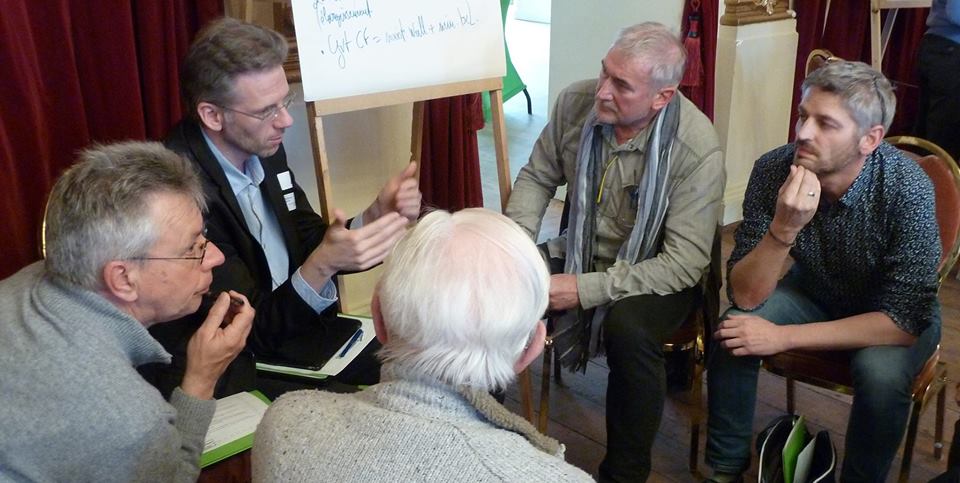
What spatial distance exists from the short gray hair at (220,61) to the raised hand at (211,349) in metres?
0.52

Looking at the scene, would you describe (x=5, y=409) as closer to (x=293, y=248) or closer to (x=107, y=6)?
(x=293, y=248)

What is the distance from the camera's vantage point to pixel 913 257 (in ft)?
5.80

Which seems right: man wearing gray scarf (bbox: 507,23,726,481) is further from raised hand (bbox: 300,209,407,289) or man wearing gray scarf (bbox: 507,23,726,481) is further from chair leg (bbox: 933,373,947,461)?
chair leg (bbox: 933,373,947,461)

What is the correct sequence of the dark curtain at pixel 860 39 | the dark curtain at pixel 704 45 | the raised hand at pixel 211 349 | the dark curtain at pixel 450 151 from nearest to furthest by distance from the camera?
the raised hand at pixel 211 349, the dark curtain at pixel 450 151, the dark curtain at pixel 704 45, the dark curtain at pixel 860 39

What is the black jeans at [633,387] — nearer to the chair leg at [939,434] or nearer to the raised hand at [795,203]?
the raised hand at [795,203]

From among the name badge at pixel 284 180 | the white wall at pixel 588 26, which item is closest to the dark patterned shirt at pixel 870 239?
the name badge at pixel 284 180

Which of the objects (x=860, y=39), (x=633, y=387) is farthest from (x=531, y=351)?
(x=860, y=39)

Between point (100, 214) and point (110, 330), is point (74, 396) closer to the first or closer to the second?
point (110, 330)

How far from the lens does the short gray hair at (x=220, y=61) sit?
1.70 metres

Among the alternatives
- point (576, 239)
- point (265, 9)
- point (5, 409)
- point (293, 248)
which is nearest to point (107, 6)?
point (265, 9)

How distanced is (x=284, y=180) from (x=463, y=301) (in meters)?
1.17

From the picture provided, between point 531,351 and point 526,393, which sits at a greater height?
point 531,351

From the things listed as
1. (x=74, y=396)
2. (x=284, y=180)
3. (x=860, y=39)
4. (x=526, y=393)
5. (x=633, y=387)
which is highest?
(x=860, y=39)

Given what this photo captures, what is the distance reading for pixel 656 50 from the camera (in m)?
2.04
